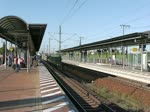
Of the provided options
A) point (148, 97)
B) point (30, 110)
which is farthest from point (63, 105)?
point (148, 97)

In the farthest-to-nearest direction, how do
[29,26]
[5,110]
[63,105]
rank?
[29,26], [63,105], [5,110]

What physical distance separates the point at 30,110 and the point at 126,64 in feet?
60.6

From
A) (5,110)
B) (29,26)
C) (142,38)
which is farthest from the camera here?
(29,26)

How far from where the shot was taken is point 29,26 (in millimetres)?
29250

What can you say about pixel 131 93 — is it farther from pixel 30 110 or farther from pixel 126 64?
pixel 30 110

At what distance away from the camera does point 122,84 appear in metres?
30.4

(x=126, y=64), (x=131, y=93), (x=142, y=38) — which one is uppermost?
(x=142, y=38)

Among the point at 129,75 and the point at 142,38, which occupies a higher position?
the point at 142,38

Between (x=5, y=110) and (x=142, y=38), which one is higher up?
(x=142, y=38)

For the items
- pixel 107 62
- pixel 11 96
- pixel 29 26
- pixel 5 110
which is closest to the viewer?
pixel 5 110

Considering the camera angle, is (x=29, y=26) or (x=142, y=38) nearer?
(x=142, y=38)

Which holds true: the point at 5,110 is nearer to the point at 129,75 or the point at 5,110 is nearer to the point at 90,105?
the point at 90,105

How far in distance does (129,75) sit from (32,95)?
11.2 metres

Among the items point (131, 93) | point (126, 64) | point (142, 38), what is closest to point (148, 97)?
point (131, 93)
